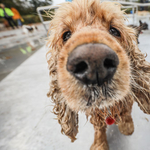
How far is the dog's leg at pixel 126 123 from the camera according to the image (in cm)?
113

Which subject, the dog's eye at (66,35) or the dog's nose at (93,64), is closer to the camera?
the dog's nose at (93,64)

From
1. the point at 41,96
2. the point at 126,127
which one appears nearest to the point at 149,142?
the point at 126,127

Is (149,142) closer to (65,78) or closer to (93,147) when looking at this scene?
(93,147)

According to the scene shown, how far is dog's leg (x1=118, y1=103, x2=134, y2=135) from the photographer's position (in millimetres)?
1125

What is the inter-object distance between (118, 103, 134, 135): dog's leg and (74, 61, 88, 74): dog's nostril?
866 mm

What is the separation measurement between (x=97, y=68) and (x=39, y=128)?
144 centimetres

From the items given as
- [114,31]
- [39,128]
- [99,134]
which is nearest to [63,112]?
[99,134]

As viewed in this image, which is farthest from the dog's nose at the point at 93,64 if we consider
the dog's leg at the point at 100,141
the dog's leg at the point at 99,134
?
the dog's leg at the point at 100,141

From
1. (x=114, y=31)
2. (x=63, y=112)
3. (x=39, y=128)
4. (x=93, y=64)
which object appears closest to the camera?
(x=93, y=64)

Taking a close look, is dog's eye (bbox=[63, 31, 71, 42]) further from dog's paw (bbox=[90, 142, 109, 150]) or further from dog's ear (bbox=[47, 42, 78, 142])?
dog's paw (bbox=[90, 142, 109, 150])

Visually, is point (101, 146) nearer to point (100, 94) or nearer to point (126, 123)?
point (126, 123)

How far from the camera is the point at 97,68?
0.50 metres

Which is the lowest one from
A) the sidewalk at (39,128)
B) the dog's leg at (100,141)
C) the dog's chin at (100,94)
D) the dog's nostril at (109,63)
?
the sidewalk at (39,128)

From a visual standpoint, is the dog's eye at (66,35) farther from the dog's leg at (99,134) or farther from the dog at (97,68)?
the dog's leg at (99,134)
